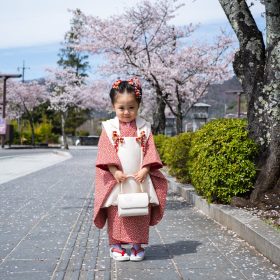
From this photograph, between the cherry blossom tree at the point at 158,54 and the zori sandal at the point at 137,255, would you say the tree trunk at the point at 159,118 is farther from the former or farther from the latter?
the zori sandal at the point at 137,255

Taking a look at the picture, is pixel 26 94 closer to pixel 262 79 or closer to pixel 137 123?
pixel 262 79

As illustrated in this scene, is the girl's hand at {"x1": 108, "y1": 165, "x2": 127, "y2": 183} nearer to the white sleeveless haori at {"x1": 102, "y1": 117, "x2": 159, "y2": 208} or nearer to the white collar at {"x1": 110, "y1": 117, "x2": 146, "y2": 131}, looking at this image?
the white sleeveless haori at {"x1": 102, "y1": 117, "x2": 159, "y2": 208}

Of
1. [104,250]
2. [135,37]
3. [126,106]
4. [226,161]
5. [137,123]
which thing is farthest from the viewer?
[135,37]

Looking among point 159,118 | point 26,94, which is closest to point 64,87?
point 26,94

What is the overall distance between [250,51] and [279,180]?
6.49ft

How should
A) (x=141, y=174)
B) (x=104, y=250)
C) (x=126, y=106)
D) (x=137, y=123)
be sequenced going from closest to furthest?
(x=141, y=174), (x=126, y=106), (x=137, y=123), (x=104, y=250)

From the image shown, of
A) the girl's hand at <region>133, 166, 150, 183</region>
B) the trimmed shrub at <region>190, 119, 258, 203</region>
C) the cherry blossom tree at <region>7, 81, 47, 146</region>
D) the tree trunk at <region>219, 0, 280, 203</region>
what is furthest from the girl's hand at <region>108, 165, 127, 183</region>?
the cherry blossom tree at <region>7, 81, 47, 146</region>

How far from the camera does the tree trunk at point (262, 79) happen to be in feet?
20.9

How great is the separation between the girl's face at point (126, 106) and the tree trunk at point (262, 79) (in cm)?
260

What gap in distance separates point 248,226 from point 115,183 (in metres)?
1.61

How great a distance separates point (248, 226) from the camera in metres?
5.16

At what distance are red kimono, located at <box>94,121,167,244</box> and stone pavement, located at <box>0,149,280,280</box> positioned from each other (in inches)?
10.2

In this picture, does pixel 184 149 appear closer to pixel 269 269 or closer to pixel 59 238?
pixel 59 238

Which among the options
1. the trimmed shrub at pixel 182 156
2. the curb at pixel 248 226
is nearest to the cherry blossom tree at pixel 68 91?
the trimmed shrub at pixel 182 156
